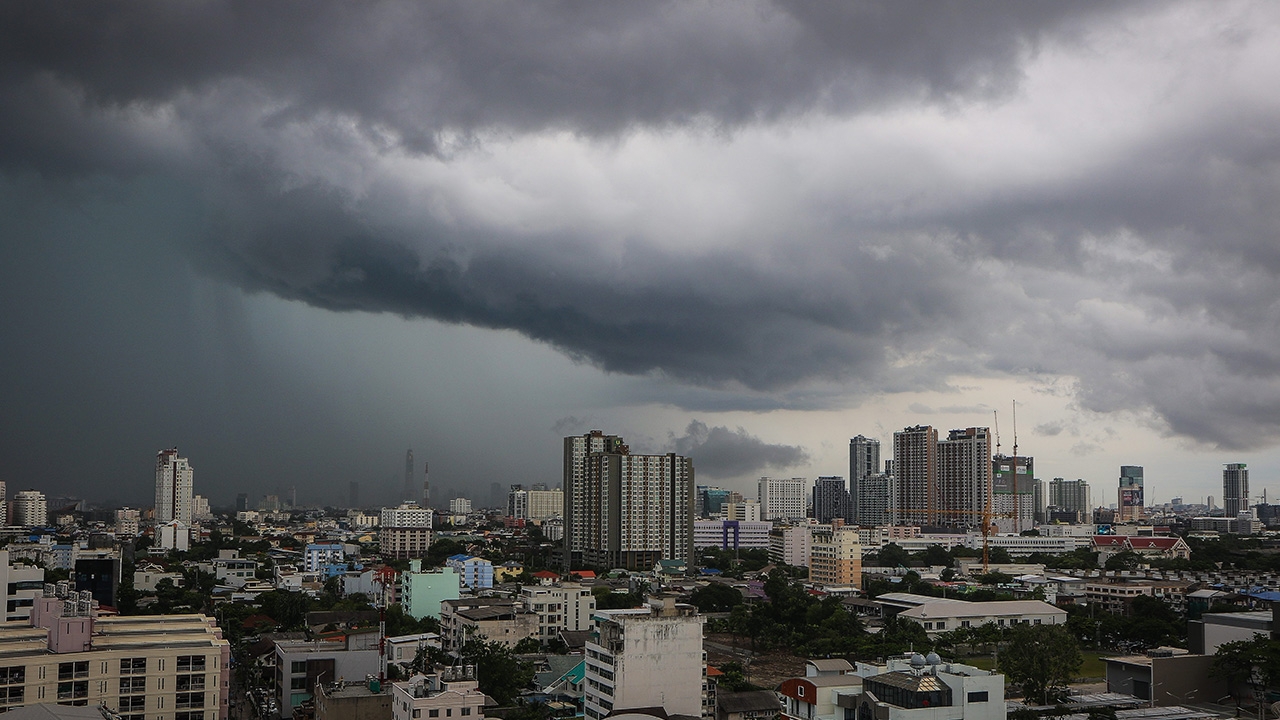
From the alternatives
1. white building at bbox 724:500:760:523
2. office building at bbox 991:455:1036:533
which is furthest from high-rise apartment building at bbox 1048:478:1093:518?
white building at bbox 724:500:760:523

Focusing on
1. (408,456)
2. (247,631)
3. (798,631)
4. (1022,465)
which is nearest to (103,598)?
(247,631)

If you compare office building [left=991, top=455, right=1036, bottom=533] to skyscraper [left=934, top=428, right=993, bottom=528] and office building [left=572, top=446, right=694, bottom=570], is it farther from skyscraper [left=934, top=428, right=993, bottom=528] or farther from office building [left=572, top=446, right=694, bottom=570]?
office building [left=572, top=446, right=694, bottom=570]

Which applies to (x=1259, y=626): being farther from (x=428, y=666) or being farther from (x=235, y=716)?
(x=235, y=716)

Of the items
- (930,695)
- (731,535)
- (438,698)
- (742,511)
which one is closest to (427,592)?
(438,698)

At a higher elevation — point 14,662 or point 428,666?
point 14,662

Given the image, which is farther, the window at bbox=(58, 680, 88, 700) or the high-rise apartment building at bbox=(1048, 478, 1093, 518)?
the high-rise apartment building at bbox=(1048, 478, 1093, 518)
